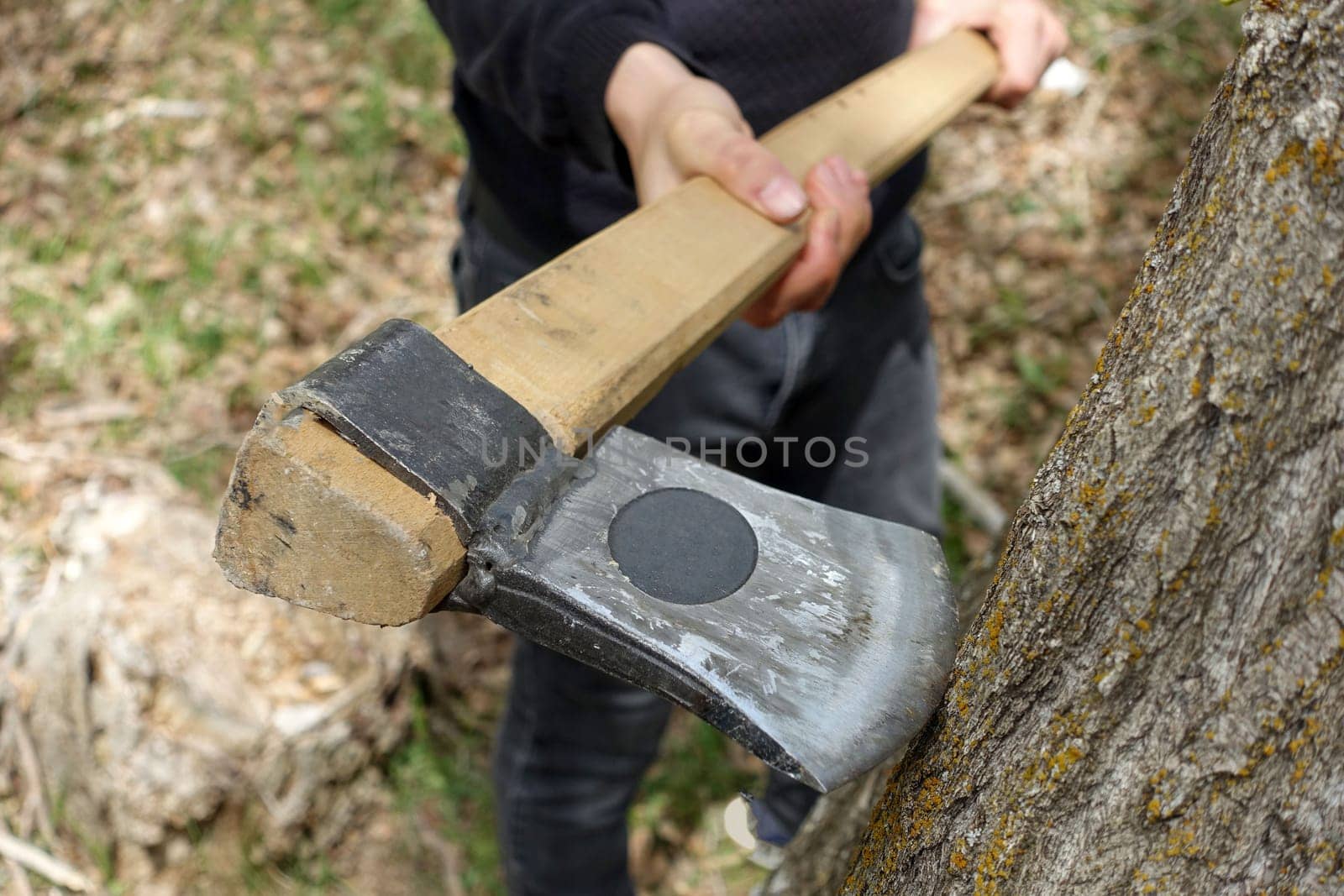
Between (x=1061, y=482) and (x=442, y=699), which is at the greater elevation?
(x=1061, y=482)

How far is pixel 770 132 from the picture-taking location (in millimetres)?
1582

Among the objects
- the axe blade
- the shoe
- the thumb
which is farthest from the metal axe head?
the shoe

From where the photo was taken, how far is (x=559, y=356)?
1134 millimetres

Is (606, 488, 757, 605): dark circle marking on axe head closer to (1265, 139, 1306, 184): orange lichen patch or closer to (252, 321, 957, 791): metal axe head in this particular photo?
(252, 321, 957, 791): metal axe head

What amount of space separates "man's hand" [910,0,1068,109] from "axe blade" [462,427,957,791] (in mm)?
1289

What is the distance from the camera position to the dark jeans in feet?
5.84

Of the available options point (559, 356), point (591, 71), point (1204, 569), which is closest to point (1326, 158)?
point (1204, 569)

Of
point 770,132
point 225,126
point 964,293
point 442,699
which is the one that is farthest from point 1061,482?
point 225,126

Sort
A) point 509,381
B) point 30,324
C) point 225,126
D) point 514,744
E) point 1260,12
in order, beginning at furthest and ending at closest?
point 225,126, point 30,324, point 514,744, point 509,381, point 1260,12

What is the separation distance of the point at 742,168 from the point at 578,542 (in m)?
0.60

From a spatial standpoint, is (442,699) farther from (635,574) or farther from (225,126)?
(225,126)

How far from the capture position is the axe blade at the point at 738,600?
0.88m

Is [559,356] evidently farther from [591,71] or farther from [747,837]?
[747,837]

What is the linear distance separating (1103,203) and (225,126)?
3394mm
